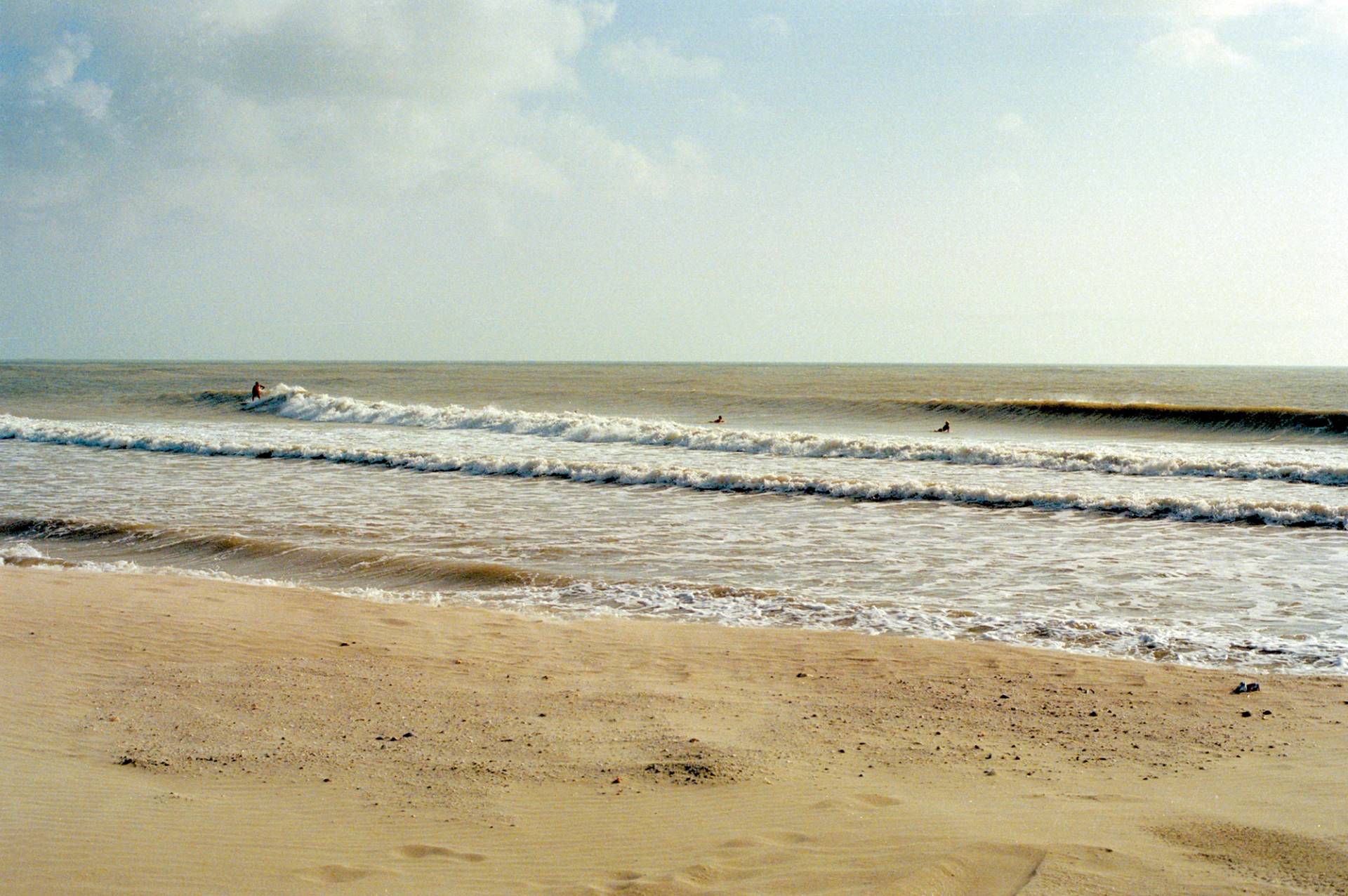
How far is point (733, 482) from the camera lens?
17.5 m

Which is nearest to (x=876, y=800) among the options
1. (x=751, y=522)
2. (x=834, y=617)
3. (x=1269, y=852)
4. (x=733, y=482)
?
(x=1269, y=852)

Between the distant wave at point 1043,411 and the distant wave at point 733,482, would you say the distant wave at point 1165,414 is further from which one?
the distant wave at point 733,482

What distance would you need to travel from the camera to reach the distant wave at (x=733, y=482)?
1408cm

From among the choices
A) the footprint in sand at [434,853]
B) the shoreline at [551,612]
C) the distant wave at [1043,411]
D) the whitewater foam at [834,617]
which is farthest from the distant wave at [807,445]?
the footprint in sand at [434,853]

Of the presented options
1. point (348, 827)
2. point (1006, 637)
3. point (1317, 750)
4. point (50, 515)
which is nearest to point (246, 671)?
point (348, 827)

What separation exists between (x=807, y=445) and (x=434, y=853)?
20.0 metres

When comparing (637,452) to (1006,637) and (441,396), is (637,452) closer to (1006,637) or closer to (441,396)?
(1006,637)

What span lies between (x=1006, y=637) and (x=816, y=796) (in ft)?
12.6

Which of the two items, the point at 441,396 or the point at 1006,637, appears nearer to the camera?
the point at 1006,637

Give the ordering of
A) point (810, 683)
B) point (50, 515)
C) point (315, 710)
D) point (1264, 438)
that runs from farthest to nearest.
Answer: point (1264, 438)
point (50, 515)
point (810, 683)
point (315, 710)

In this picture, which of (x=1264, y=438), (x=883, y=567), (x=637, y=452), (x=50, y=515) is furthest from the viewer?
(x=1264, y=438)

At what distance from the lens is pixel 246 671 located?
6.44m

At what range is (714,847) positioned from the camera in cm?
394

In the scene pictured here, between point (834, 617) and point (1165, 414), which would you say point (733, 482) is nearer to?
point (834, 617)
